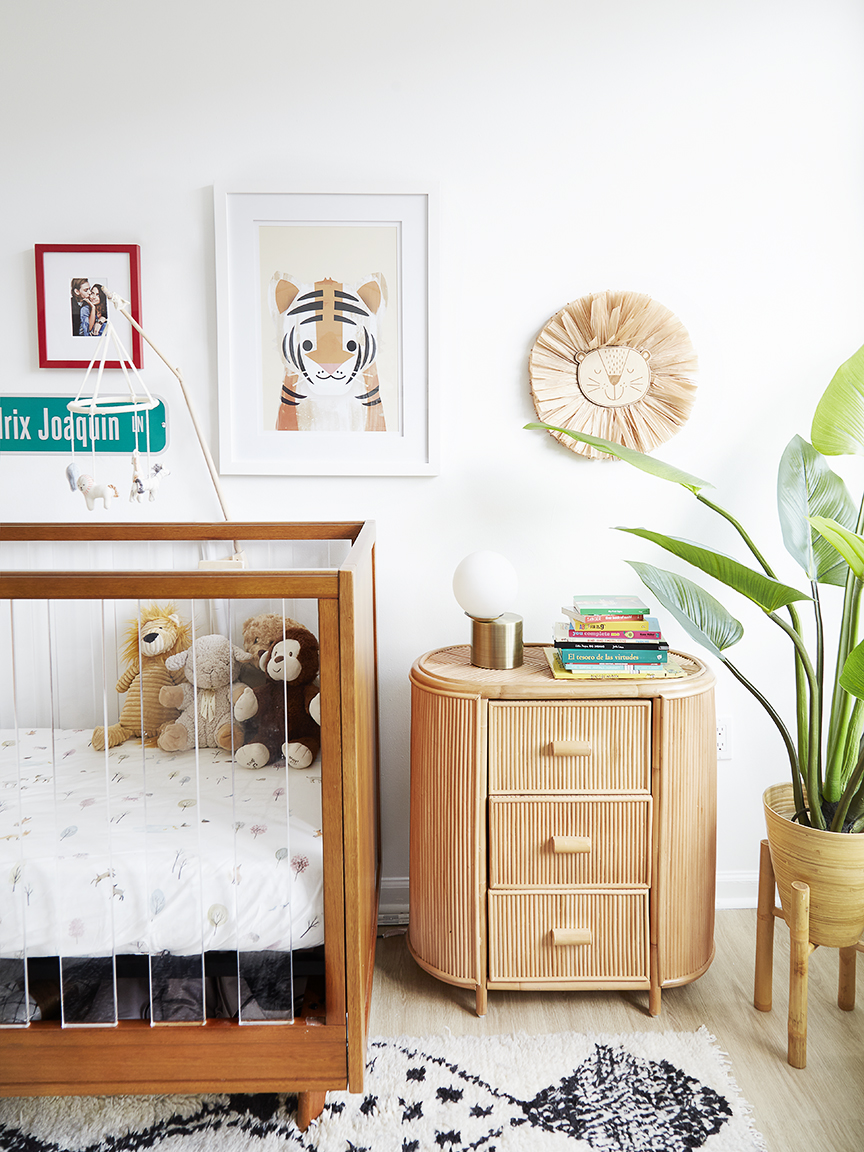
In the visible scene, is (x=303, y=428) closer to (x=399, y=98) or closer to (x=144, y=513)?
(x=144, y=513)

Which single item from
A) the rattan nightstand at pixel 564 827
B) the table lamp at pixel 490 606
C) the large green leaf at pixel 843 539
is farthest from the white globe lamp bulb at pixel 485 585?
the large green leaf at pixel 843 539

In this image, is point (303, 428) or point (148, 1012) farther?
point (303, 428)

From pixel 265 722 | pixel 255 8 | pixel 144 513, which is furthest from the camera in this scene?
pixel 144 513

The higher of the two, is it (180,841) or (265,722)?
(265,722)

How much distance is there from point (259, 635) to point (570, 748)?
73 centimetres

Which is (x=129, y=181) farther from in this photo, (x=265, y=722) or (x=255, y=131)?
(x=265, y=722)

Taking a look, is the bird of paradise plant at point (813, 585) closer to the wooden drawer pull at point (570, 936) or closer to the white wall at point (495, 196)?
the white wall at point (495, 196)

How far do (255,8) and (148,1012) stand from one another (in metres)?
2.10

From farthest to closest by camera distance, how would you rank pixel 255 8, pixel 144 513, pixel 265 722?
pixel 144 513 < pixel 255 8 < pixel 265 722

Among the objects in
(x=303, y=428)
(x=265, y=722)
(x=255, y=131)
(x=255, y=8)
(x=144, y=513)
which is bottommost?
(x=265, y=722)

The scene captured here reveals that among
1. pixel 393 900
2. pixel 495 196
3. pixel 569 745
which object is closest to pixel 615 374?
pixel 495 196

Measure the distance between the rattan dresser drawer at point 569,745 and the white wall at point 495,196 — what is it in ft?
1.42


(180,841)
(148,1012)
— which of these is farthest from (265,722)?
(148,1012)

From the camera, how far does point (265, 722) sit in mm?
1228
